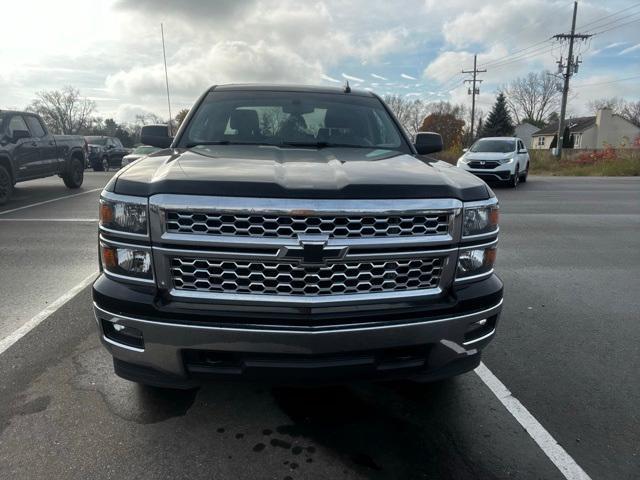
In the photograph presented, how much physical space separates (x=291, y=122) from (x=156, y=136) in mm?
1198

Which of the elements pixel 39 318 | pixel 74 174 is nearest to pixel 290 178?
pixel 39 318

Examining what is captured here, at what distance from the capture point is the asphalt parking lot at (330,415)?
91.4 inches

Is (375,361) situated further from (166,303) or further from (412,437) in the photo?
(166,303)

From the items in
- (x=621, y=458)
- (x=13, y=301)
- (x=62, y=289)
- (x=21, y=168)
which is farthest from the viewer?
(x=21, y=168)

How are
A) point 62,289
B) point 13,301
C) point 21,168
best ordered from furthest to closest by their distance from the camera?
point 21,168 < point 62,289 < point 13,301

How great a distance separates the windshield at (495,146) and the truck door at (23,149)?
1410 cm

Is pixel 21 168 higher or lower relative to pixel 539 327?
higher

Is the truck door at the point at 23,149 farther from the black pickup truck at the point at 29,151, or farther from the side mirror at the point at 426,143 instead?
the side mirror at the point at 426,143

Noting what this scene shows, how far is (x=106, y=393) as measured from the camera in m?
2.91

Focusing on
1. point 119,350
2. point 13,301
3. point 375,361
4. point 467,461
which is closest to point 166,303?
point 119,350

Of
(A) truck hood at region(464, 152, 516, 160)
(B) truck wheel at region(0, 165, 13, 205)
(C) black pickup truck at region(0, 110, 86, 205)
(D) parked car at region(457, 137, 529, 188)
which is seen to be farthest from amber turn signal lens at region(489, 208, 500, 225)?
(A) truck hood at region(464, 152, 516, 160)

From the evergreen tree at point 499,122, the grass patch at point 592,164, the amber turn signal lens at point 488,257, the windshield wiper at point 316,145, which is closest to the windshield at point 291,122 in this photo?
the windshield wiper at point 316,145

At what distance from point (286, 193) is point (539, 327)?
299cm

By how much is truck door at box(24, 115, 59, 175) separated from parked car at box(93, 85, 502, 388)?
10955 mm
